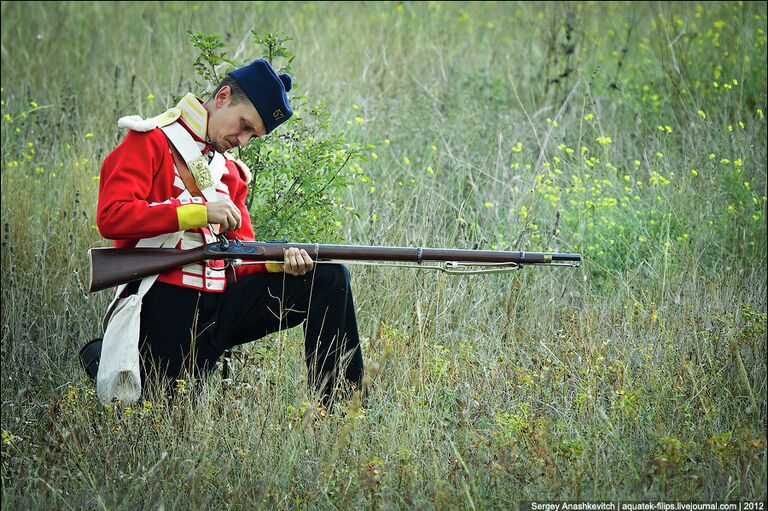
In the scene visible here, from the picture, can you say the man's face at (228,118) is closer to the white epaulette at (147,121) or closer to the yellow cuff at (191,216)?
the white epaulette at (147,121)

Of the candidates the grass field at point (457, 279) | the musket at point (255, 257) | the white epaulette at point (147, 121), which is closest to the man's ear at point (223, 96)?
the white epaulette at point (147, 121)

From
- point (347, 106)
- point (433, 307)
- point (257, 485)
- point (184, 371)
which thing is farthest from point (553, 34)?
point (257, 485)

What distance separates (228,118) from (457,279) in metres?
2.14

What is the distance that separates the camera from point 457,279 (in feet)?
20.4

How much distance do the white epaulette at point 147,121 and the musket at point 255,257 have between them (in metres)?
0.55

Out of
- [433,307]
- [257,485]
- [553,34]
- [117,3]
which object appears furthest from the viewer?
[117,3]

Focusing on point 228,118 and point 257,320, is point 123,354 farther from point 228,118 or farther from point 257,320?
point 228,118

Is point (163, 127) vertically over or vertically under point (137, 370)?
over

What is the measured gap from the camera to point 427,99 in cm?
914

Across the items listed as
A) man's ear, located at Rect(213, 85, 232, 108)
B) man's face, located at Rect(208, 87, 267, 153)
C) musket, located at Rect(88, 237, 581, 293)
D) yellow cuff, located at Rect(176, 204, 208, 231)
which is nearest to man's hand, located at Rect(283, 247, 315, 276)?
musket, located at Rect(88, 237, 581, 293)

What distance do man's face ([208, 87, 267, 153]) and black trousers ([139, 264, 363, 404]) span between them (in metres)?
0.69

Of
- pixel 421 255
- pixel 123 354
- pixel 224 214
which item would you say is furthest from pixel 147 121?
pixel 421 255

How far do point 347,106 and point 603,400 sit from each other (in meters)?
4.61

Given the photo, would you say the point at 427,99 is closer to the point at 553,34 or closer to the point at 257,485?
the point at 553,34
